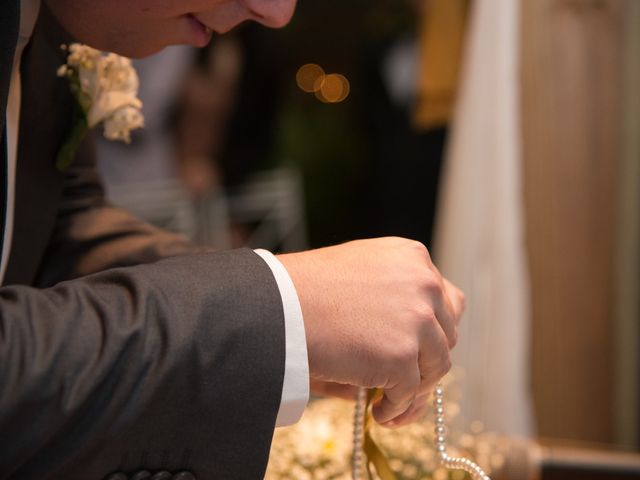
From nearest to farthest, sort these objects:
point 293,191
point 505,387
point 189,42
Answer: point 189,42 → point 505,387 → point 293,191

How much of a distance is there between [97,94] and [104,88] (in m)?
0.01

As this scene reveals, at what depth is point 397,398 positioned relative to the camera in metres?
0.88

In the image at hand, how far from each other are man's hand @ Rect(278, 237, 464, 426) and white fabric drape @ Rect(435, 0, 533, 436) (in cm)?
133

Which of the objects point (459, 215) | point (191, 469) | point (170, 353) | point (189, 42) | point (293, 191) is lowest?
point (293, 191)

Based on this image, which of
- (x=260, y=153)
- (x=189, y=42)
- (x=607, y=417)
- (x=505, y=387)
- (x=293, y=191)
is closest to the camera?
(x=189, y=42)

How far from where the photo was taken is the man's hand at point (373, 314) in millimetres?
813

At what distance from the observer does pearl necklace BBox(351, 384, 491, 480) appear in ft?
3.06

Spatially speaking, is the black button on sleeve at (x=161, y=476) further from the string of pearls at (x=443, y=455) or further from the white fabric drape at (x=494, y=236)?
the white fabric drape at (x=494, y=236)

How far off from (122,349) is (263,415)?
0.13 metres

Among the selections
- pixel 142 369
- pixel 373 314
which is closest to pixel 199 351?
pixel 142 369

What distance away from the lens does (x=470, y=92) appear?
2.26 meters

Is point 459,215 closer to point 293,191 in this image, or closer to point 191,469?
point 191,469

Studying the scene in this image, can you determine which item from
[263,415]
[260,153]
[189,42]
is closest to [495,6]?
[189,42]

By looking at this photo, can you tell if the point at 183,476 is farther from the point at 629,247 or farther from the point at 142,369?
the point at 629,247
